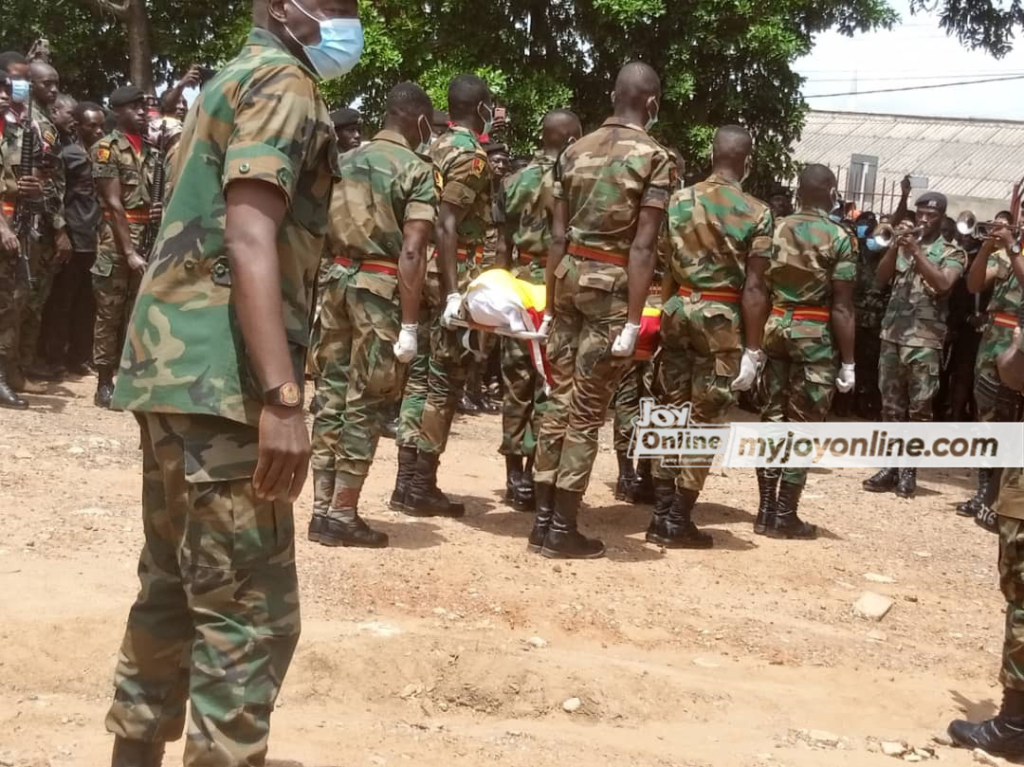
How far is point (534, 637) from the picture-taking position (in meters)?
5.38

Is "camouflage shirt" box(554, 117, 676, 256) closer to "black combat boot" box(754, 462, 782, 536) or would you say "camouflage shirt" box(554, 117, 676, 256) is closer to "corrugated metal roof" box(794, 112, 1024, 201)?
"black combat boot" box(754, 462, 782, 536)

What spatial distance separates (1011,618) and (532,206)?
3995 millimetres

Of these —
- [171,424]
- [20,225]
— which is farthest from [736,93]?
[171,424]

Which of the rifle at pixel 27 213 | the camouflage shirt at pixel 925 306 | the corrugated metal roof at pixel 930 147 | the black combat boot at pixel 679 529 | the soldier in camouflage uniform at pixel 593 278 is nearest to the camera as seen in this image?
the soldier in camouflage uniform at pixel 593 278

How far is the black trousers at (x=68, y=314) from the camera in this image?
422 inches

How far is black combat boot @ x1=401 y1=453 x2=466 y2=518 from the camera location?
23.9 ft

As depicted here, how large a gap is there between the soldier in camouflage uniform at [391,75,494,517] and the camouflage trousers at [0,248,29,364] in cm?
339

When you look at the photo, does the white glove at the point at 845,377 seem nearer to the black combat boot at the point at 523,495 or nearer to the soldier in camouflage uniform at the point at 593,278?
the black combat boot at the point at 523,495

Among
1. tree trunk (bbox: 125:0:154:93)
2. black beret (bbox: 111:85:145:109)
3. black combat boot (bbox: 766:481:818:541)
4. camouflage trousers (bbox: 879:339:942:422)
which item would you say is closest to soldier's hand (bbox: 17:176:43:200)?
black beret (bbox: 111:85:145:109)

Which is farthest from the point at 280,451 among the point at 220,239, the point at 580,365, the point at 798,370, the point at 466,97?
the point at 798,370

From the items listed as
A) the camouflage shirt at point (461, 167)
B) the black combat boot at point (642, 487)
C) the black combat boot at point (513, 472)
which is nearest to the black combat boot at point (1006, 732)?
the black combat boot at point (513, 472)

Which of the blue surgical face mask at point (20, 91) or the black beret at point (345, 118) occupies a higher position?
the black beret at point (345, 118)

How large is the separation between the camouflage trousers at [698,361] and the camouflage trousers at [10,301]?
478cm

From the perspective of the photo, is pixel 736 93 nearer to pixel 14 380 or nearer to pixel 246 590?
pixel 14 380
